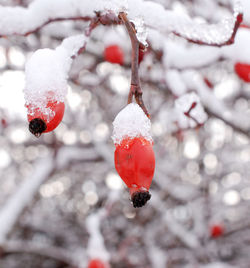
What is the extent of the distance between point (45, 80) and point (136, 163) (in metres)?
0.25

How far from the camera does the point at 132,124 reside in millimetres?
625

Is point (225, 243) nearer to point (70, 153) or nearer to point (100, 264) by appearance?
point (70, 153)

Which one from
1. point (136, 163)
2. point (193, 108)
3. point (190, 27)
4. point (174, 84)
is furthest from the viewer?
point (174, 84)

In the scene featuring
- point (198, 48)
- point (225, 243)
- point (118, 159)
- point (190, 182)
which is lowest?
point (225, 243)

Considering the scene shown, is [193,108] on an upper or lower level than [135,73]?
lower

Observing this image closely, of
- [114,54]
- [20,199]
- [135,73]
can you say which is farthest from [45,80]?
[20,199]

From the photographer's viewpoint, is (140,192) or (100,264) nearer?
(140,192)

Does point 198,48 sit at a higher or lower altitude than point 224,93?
higher

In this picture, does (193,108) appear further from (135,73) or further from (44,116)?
(44,116)

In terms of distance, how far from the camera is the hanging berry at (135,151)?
62cm

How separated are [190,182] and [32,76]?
16.0 feet

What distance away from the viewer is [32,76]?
2.10 feet

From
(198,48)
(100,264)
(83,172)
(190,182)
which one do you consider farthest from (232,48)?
(83,172)

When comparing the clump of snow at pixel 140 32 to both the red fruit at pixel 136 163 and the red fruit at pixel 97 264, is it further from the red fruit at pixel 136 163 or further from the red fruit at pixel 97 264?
the red fruit at pixel 97 264
